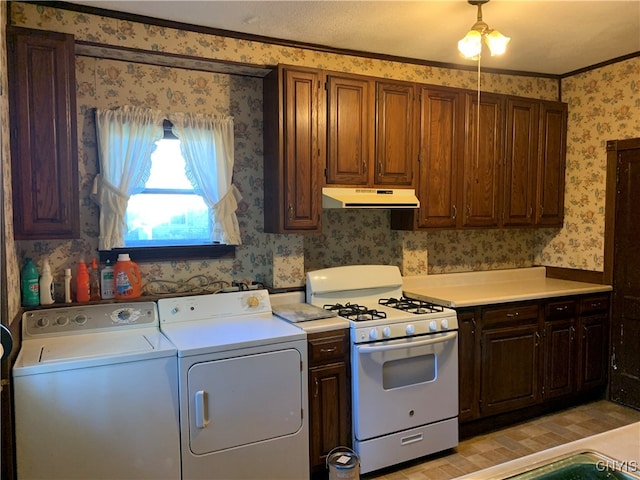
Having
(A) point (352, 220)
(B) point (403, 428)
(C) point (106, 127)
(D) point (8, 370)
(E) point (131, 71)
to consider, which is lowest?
(B) point (403, 428)

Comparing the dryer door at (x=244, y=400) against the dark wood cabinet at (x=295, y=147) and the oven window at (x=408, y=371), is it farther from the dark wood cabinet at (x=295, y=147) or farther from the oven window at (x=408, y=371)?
the dark wood cabinet at (x=295, y=147)

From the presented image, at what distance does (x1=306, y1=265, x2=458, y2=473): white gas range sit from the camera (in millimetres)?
2773

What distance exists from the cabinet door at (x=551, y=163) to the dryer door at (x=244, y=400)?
2683mm

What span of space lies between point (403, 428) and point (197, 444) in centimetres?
126

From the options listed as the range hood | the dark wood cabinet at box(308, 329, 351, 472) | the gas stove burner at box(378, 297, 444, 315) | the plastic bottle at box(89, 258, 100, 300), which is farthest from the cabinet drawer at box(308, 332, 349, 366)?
the plastic bottle at box(89, 258, 100, 300)

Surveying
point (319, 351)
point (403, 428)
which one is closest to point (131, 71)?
point (319, 351)

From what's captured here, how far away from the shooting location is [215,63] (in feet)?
9.78

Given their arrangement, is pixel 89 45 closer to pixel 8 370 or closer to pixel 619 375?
Result: pixel 8 370

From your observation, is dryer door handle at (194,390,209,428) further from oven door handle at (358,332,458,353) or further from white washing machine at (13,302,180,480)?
oven door handle at (358,332,458,353)

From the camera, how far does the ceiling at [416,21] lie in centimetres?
265

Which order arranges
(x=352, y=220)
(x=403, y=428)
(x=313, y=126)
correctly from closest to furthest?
(x=403, y=428), (x=313, y=126), (x=352, y=220)

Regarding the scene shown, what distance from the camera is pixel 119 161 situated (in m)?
2.84

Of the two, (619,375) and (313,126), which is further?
(619,375)

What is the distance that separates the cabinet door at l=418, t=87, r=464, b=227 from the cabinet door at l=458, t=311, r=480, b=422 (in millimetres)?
768
